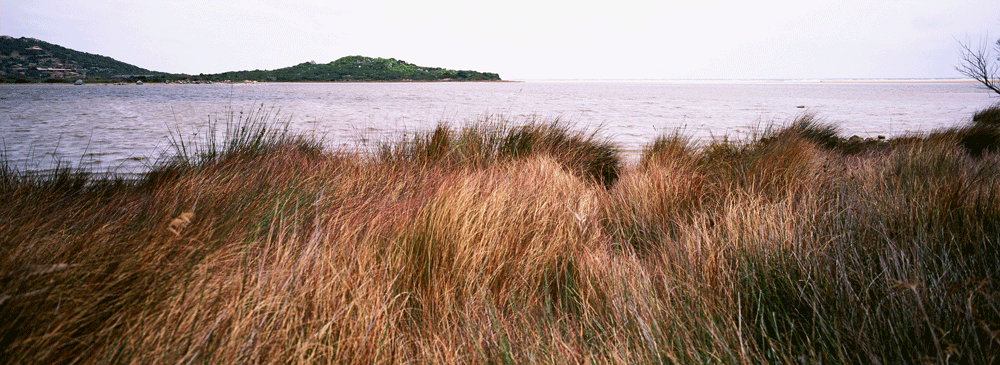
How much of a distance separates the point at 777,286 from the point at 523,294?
1036mm

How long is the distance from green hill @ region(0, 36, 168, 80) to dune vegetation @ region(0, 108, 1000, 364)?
96.8 metres

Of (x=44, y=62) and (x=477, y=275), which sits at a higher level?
(x=44, y=62)

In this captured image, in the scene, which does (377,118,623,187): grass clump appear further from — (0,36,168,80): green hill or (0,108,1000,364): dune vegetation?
(0,36,168,80): green hill

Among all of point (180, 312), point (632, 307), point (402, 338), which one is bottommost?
point (402, 338)

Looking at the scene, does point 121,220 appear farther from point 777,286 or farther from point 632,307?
point 777,286

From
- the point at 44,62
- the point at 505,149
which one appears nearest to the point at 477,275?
the point at 505,149

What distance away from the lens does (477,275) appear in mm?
2084

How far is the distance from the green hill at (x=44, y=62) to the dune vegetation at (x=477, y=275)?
9676cm

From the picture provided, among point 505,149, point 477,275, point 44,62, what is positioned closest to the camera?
point 477,275

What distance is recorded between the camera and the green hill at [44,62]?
71625mm

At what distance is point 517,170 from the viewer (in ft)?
14.4

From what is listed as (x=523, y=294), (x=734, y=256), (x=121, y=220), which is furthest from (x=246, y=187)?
(x=734, y=256)

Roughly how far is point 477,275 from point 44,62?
107683mm

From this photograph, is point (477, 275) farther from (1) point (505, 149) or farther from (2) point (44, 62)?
(2) point (44, 62)
